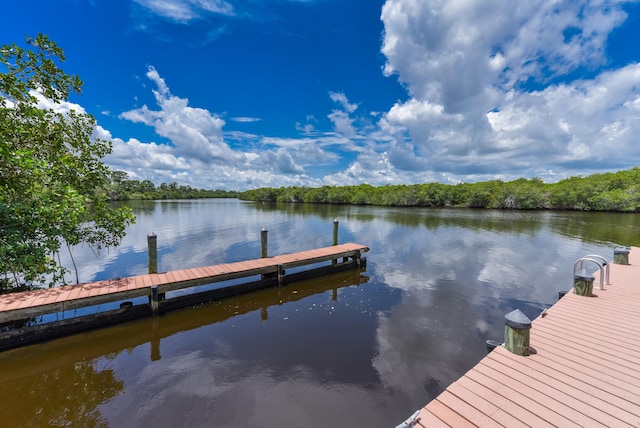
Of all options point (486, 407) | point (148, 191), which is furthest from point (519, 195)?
point (148, 191)

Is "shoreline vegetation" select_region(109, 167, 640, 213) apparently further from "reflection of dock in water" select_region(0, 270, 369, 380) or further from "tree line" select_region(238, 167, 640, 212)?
"reflection of dock in water" select_region(0, 270, 369, 380)

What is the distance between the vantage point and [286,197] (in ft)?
286

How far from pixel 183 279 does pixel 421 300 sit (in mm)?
6998

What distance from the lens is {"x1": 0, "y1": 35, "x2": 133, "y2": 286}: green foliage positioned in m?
6.06

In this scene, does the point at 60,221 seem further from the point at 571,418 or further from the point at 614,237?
the point at 614,237

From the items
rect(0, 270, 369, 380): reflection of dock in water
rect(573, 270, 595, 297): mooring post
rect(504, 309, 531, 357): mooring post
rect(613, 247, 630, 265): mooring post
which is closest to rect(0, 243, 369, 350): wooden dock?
rect(0, 270, 369, 380): reflection of dock in water

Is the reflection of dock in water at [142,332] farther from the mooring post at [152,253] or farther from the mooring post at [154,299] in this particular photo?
the mooring post at [152,253]

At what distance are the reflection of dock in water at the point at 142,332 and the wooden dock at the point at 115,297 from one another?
0.21m

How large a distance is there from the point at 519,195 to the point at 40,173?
6562cm

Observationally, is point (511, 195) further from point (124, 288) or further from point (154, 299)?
point (124, 288)

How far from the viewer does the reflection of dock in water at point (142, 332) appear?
17.0 feet

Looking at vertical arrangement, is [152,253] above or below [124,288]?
above

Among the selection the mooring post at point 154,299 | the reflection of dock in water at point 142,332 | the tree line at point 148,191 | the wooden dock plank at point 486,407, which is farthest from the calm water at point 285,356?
the tree line at point 148,191

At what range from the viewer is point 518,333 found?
3893 millimetres
